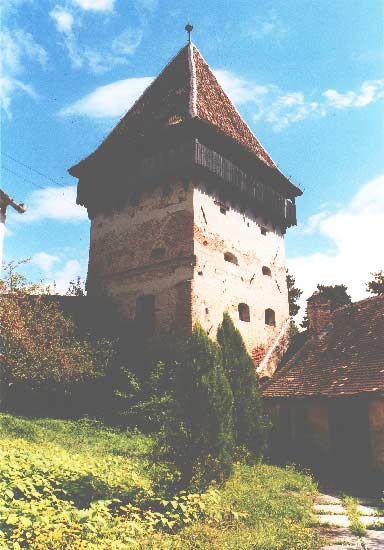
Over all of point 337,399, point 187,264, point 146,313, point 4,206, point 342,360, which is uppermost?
point 4,206

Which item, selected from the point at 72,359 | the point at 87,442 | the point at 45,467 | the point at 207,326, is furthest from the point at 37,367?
the point at 45,467

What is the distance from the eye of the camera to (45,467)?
6.86 m

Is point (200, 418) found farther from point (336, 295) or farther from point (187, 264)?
point (336, 295)

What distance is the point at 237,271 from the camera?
18.6 meters

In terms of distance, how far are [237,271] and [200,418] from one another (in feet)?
36.5

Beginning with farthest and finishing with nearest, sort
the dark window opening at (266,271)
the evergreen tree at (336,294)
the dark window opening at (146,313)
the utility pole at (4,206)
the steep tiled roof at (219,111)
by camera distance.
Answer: the evergreen tree at (336,294) < the dark window opening at (266,271) < the steep tiled roof at (219,111) < the dark window opening at (146,313) < the utility pole at (4,206)

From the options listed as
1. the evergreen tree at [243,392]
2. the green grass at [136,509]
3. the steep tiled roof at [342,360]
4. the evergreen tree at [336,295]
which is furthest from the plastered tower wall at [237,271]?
the evergreen tree at [336,295]

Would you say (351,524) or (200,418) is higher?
(200,418)

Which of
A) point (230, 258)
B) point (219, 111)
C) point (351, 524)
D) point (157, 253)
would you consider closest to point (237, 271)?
point (230, 258)

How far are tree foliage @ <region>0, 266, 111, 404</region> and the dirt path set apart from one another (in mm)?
9375

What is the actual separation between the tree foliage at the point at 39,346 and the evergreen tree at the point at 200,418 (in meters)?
7.30

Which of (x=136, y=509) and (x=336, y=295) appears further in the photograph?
(x=336, y=295)

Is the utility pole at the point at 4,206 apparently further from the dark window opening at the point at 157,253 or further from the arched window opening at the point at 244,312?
the arched window opening at the point at 244,312

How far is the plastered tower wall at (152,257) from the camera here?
648 inches
